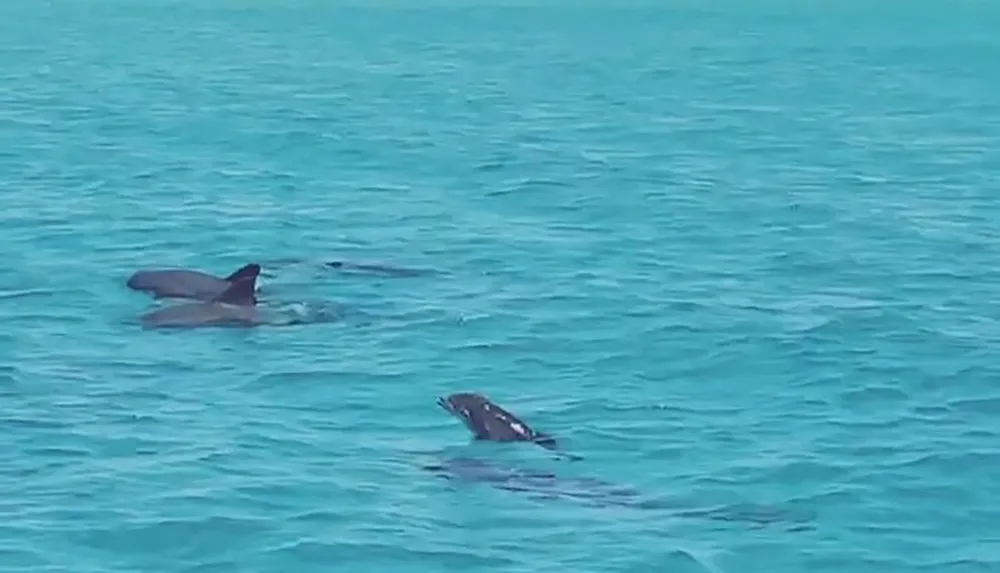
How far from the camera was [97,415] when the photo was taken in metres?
16.0

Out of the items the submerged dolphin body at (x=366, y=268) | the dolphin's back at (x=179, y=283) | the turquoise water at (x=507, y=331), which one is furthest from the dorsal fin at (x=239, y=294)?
the submerged dolphin body at (x=366, y=268)

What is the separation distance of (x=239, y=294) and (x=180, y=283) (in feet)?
3.99

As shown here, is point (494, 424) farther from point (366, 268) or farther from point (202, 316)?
point (366, 268)

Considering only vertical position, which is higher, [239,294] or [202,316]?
[239,294]

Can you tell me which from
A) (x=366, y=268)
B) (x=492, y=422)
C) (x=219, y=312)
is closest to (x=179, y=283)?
(x=219, y=312)

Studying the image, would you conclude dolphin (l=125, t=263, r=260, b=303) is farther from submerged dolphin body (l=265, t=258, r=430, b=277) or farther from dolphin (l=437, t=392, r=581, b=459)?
dolphin (l=437, t=392, r=581, b=459)

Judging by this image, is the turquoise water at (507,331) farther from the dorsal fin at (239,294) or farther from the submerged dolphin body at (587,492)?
the dorsal fin at (239,294)

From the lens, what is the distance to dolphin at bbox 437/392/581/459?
15.4m

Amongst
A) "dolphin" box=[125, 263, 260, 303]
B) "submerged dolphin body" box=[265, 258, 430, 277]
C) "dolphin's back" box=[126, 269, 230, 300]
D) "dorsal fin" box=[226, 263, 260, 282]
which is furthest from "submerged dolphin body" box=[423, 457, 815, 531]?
"submerged dolphin body" box=[265, 258, 430, 277]

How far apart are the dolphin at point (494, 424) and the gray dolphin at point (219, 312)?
4.06m

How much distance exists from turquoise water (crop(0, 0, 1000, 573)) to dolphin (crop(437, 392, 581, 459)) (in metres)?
0.14

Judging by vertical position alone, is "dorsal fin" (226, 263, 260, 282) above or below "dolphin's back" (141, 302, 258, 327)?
above

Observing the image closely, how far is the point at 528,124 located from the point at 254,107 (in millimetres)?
5402

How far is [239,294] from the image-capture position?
64.4ft
